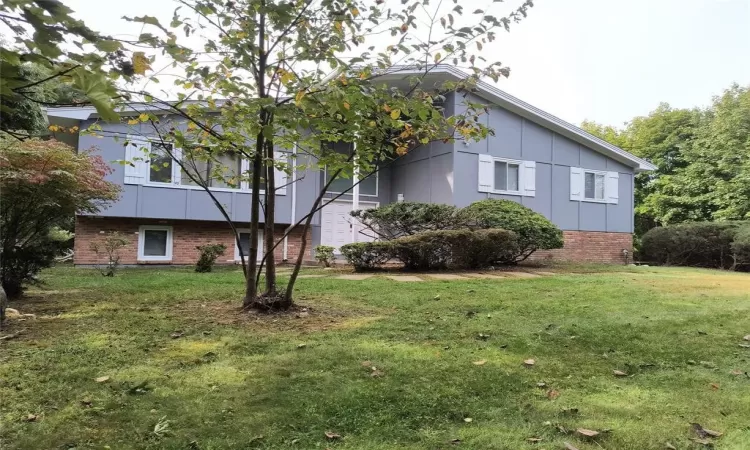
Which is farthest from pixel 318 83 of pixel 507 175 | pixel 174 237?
pixel 507 175

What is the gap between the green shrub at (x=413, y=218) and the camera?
11312 mm

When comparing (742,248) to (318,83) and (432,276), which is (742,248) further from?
(318,83)

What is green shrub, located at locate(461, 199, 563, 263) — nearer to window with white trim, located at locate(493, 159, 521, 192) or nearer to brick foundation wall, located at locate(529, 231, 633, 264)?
window with white trim, located at locate(493, 159, 521, 192)

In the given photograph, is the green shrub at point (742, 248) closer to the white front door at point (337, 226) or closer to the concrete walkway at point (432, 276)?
the concrete walkway at point (432, 276)

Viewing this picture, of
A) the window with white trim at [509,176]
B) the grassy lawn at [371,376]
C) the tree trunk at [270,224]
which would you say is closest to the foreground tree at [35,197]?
the grassy lawn at [371,376]

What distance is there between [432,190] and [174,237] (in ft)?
25.9

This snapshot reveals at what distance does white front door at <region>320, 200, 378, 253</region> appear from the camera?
15.5 meters

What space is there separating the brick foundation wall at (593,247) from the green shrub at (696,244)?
3.71 feet

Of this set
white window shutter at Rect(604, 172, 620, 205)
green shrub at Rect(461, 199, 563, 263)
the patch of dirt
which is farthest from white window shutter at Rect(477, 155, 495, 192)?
the patch of dirt

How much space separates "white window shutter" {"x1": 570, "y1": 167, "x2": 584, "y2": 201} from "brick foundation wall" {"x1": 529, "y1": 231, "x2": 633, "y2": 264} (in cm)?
128

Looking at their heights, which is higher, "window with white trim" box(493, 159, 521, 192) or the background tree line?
the background tree line

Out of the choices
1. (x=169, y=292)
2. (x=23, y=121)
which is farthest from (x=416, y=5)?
(x=23, y=121)

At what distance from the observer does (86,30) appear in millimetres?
1441

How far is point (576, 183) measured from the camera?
17.2 m
